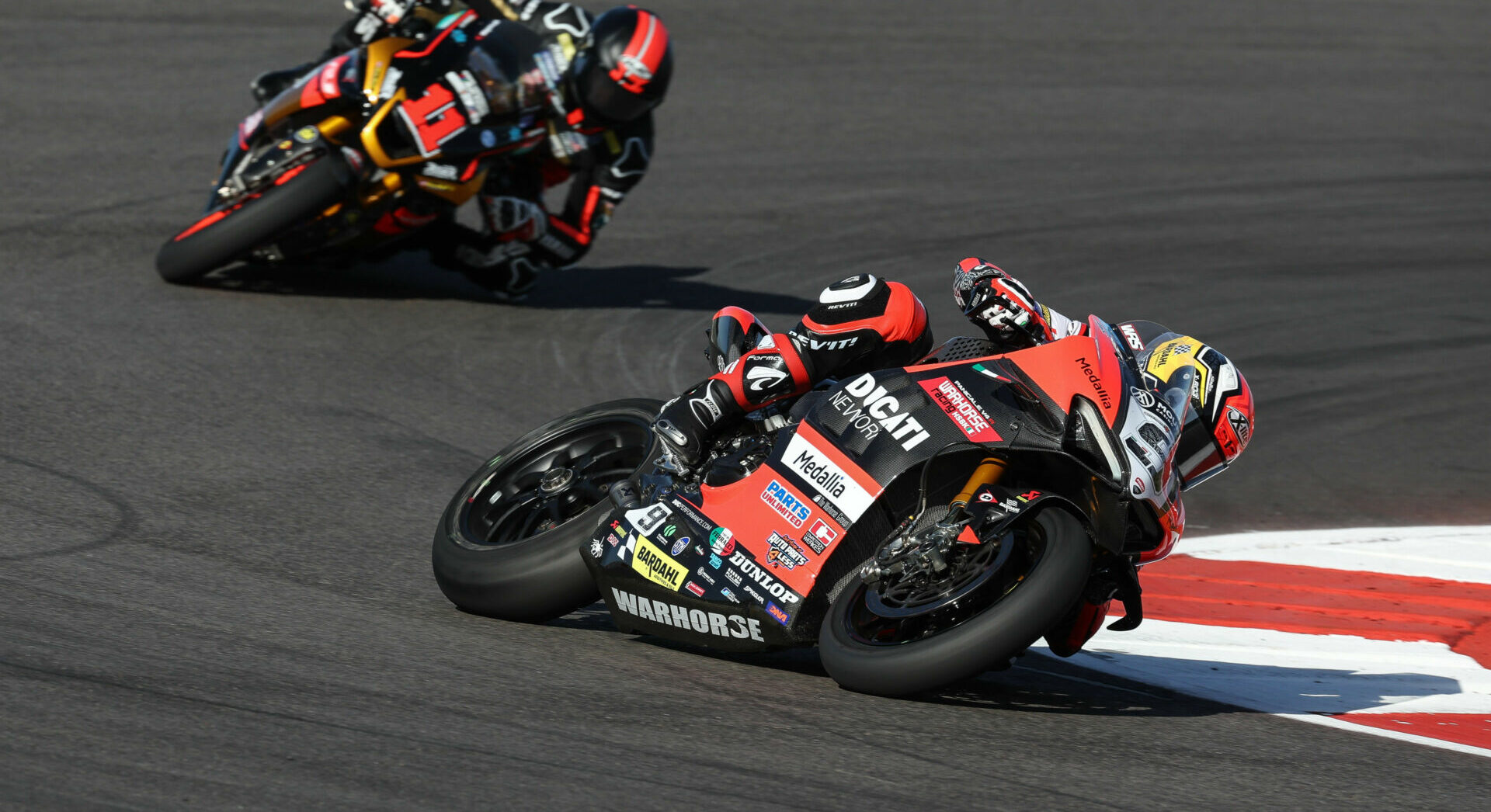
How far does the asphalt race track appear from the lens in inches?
159

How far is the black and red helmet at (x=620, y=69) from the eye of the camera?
9883mm

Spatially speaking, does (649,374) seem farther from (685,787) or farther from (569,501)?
(685,787)


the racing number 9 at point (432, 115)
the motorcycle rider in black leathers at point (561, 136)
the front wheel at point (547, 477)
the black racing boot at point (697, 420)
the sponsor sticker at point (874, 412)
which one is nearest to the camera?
the sponsor sticker at point (874, 412)

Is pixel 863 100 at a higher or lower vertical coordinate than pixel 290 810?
lower

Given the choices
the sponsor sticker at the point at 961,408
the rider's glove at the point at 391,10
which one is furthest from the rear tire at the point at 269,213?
the sponsor sticker at the point at 961,408

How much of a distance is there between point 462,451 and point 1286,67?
45.4 ft

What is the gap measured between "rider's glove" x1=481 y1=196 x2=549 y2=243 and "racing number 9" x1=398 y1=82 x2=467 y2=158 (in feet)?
2.19

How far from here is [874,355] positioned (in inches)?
205

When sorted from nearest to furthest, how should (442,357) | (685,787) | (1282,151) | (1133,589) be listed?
(685,787) → (1133,589) → (442,357) → (1282,151)

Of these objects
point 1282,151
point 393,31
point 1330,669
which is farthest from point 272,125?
point 1282,151

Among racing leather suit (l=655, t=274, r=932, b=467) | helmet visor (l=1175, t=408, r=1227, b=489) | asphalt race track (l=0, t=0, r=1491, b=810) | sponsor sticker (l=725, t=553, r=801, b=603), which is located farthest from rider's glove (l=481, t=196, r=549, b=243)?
helmet visor (l=1175, t=408, r=1227, b=489)

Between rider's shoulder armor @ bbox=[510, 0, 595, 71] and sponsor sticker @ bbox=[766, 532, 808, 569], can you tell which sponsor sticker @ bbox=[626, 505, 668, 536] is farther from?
rider's shoulder armor @ bbox=[510, 0, 595, 71]

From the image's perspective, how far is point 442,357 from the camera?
909 centimetres

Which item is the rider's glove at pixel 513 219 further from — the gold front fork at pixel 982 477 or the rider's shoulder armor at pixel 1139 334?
the gold front fork at pixel 982 477
